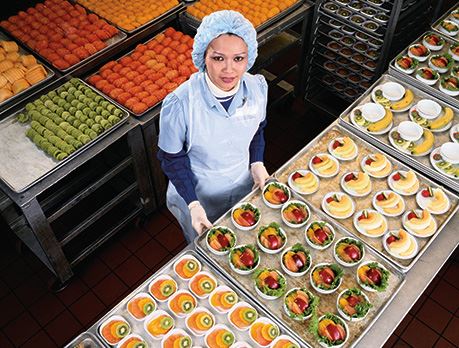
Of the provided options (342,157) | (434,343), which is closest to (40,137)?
(342,157)

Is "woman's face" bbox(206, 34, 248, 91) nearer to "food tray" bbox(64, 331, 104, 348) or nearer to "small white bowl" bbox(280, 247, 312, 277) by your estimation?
"small white bowl" bbox(280, 247, 312, 277)

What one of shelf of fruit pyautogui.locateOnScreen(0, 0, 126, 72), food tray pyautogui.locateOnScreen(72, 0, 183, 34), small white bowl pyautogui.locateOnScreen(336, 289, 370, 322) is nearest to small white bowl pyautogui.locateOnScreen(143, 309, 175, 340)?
small white bowl pyautogui.locateOnScreen(336, 289, 370, 322)

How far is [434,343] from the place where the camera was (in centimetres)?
370

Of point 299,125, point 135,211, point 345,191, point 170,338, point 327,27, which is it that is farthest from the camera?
point 299,125

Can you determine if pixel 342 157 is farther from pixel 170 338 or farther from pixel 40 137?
pixel 40 137

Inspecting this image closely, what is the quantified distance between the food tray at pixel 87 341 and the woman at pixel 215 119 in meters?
0.81

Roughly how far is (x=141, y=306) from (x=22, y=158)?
5.81ft

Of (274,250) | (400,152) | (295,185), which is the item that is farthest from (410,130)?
(274,250)

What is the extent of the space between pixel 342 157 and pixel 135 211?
2.03 metres

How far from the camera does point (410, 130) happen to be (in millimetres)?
3236

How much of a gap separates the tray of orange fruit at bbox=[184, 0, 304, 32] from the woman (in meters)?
1.82

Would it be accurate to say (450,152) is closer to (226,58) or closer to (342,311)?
(342,311)

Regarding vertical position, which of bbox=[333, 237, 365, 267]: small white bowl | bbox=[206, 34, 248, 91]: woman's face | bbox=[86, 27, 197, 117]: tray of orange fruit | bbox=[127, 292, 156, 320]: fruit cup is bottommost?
bbox=[86, 27, 197, 117]: tray of orange fruit

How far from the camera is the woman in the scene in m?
2.48
